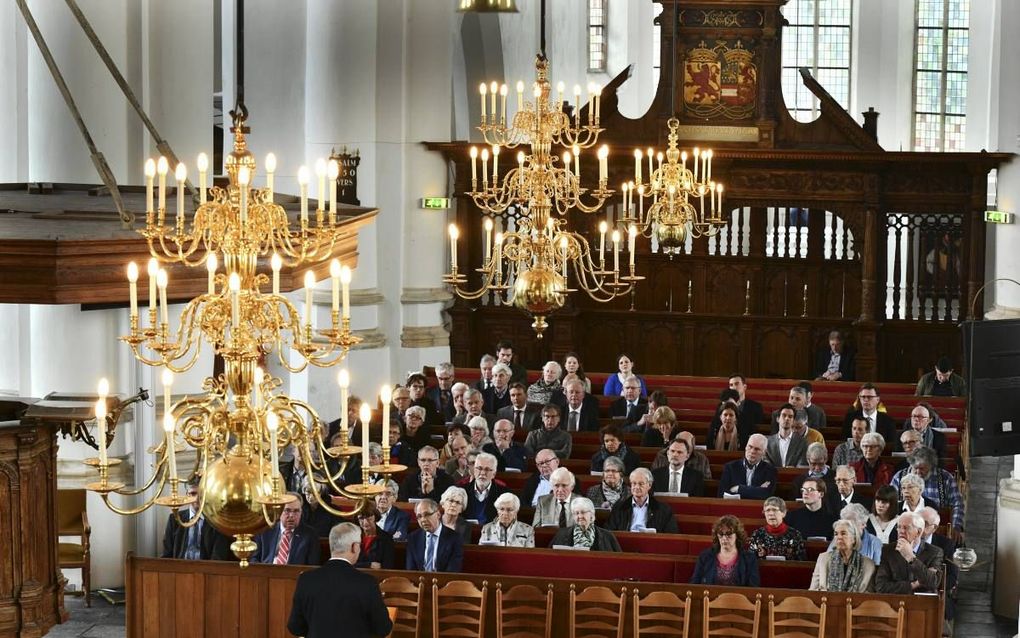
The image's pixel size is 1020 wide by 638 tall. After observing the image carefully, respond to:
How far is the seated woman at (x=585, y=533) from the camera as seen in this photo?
33.6ft

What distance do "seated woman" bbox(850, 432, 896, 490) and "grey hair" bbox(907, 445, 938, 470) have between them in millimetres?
310

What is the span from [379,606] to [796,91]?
1816cm

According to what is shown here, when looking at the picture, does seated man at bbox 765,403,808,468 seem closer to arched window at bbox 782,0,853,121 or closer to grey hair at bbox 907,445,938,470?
grey hair at bbox 907,445,938,470

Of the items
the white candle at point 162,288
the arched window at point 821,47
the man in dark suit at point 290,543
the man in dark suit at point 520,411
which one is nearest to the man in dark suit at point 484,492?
the man in dark suit at point 290,543

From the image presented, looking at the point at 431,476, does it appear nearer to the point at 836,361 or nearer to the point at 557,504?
the point at 557,504

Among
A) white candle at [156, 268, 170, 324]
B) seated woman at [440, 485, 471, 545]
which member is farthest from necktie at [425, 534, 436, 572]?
white candle at [156, 268, 170, 324]

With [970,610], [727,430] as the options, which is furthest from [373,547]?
[970,610]

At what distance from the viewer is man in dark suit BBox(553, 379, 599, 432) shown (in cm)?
1391

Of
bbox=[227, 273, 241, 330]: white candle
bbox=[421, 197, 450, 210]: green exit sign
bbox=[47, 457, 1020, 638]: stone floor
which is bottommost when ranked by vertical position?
bbox=[47, 457, 1020, 638]: stone floor

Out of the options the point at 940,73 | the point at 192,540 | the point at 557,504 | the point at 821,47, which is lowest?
the point at 192,540

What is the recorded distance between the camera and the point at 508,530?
34.5 ft

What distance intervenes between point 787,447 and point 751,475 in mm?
930

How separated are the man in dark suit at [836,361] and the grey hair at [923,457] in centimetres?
549

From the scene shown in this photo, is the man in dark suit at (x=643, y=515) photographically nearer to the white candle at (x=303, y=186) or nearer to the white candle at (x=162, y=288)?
the white candle at (x=303, y=186)
